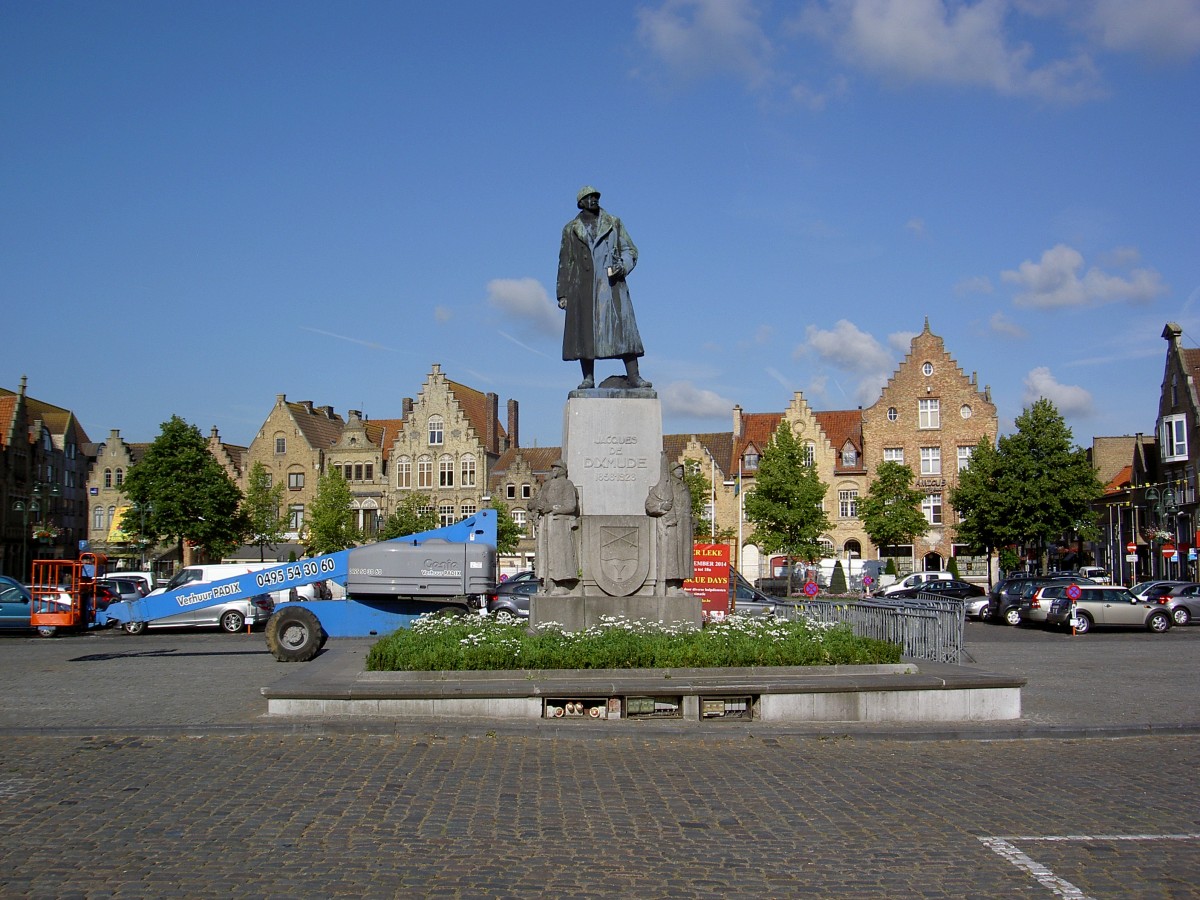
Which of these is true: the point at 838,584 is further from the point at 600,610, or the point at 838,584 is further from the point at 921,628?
the point at 600,610

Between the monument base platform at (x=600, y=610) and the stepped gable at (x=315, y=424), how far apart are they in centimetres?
6616

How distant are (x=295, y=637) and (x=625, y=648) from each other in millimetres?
9803

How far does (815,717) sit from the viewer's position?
12109 mm

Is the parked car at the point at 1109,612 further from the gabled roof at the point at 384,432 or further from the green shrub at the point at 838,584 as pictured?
→ the gabled roof at the point at 384,432

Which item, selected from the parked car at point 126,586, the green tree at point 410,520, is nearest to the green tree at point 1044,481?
the green tree at point 410,520

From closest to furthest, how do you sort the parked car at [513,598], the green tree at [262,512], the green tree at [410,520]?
the parked car at [513,598] < the green tree at [410,520] < the green tree at [262,512]

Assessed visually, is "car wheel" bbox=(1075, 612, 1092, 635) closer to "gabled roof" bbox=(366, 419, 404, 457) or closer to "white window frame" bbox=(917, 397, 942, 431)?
"white window frame" bbox=(917, 397, 942, 431)

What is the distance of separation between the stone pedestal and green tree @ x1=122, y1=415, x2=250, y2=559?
175 ft

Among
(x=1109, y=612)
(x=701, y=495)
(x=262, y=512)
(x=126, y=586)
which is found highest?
(x=701, y=495)

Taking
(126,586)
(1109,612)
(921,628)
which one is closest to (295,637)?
(921,628)

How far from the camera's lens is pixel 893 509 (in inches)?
2395

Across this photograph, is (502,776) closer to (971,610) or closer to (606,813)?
(606,813)

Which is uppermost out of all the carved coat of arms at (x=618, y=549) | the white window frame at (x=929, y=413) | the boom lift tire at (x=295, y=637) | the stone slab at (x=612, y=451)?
the white window frame at (x=929, y=413)

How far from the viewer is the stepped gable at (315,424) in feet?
256
